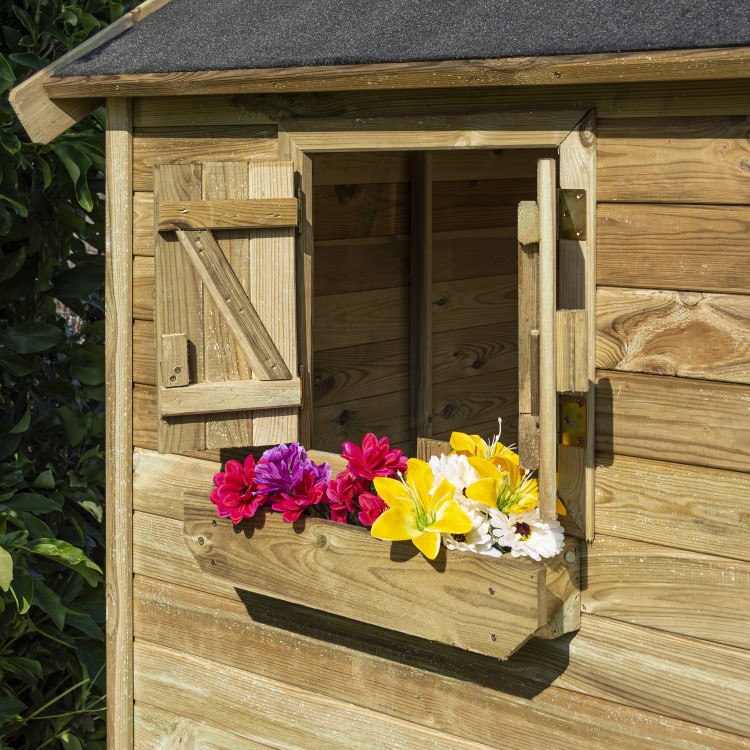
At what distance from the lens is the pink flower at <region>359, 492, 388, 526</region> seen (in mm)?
2670

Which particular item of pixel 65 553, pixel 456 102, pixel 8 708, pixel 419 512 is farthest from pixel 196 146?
pixel 8 708

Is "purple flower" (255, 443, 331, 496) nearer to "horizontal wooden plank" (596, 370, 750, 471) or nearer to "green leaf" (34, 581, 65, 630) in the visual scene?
"horizontal wooden plank" (596, 370, 750, 471)

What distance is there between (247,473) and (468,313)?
5.39ft

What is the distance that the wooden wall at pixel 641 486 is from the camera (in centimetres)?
238

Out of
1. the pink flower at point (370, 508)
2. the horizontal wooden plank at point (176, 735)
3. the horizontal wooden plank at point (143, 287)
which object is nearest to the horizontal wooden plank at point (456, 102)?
the horizontal wooden plank at point (143, 287)

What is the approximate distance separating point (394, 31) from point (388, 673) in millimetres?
1504

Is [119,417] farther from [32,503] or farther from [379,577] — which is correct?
[379,577]

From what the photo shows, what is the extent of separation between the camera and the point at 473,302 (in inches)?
169

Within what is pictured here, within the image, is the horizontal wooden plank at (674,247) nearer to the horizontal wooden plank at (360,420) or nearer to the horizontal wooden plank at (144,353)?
the horizontal wooden plank at (144,353)

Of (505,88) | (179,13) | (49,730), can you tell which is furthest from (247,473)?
(49,730)

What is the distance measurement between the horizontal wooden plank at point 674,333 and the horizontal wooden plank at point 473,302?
63.9 inches

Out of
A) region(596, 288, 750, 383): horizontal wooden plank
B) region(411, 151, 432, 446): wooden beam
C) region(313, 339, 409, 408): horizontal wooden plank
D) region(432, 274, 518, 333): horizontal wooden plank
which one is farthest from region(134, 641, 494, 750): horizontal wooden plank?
region(432, 274, 518, 333): horizontal wooden plank

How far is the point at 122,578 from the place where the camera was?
136 inches

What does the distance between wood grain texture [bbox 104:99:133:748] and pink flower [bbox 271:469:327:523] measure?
2.47 feet
